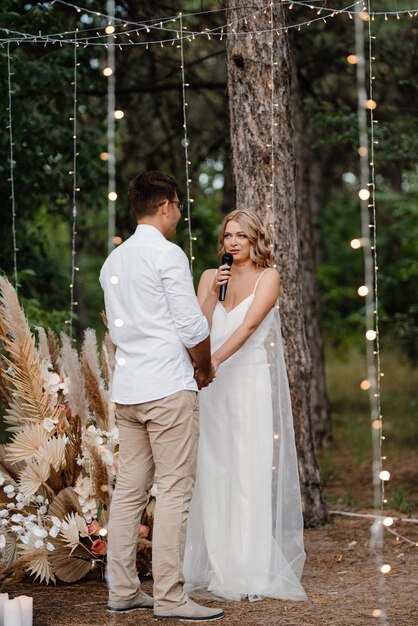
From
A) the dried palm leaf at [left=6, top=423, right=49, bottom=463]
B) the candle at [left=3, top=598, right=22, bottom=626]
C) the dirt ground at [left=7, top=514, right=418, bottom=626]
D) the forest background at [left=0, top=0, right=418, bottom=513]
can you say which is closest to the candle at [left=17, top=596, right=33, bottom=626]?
the candle at [left=3, top=598, right=22, bottom=626]

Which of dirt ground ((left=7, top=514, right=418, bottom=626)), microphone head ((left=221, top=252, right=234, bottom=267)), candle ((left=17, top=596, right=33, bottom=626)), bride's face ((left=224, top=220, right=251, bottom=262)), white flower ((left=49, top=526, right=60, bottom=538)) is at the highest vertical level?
bride's face ((left=224, top=220, right=251, bottom=262))

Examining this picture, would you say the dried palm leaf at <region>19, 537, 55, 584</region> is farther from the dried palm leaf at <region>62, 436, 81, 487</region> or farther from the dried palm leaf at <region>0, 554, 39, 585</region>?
the dried palm leaf at <region>62, 436, 81, 487</region>

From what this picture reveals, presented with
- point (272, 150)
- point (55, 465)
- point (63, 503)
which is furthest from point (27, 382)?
point (272, 150)

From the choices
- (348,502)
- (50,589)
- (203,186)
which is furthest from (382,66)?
(50,589)

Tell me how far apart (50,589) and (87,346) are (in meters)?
1.27

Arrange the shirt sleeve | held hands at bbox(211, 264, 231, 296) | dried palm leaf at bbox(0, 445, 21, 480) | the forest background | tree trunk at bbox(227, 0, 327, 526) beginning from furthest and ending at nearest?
1. the forest background
2. tree trunk at bbox(227, 0, 327, 526)
3. dried palm leaf at bbox(0, 445, 21, 480)
4. held hands at bbox(211, 264, 231, 296)
5. the shirt sleeve

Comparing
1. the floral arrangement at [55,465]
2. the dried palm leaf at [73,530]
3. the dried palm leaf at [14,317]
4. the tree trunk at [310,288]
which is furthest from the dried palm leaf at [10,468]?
the tree trunk at [310,288]

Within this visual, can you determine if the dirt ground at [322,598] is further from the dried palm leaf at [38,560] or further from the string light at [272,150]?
the string light at [272,150]

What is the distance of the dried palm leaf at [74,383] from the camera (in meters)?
4.99

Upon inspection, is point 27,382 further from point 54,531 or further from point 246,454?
point 246,454

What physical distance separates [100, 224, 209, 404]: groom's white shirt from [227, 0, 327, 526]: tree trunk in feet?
6.83

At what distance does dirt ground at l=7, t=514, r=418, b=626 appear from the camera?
4.34 m

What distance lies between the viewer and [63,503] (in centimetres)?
509

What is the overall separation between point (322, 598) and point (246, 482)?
26.7 inches
